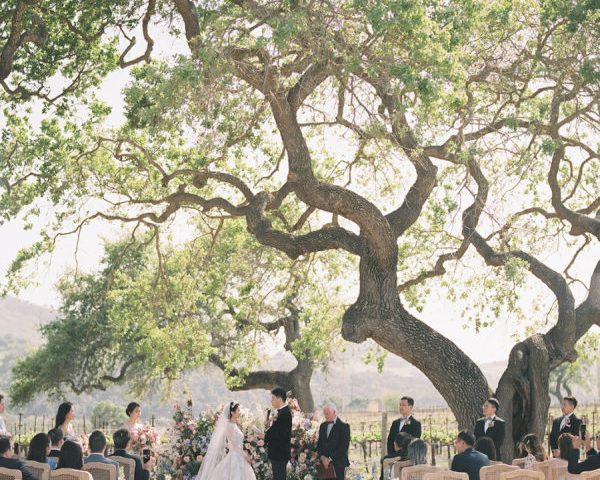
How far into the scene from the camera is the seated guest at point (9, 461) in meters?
9.75

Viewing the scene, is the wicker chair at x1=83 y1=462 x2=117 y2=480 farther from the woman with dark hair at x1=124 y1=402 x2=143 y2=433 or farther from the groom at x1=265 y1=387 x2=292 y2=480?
the groom at x1=265 y1=387 x2=292 y2=480

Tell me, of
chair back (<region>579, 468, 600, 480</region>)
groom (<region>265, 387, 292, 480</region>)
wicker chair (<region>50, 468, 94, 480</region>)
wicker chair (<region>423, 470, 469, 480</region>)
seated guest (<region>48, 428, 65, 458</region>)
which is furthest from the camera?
groom (<region>265, 387, 292, 480</region>)

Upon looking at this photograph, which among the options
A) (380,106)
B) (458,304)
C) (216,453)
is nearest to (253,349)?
(458,304)

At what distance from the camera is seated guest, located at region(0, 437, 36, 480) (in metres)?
9.75

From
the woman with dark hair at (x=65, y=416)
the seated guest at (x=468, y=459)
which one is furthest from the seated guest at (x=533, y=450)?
the woman with dark hair at (x=65, y=416)

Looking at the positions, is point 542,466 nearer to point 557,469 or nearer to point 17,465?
point 557,469

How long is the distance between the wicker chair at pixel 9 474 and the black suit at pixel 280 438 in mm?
5109

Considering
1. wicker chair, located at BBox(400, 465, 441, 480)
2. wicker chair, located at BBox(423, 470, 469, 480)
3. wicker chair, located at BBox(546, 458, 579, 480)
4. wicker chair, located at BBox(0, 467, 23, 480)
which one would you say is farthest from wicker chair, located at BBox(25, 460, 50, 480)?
wicker chair, located at BBox(546, 458, 579, 480)

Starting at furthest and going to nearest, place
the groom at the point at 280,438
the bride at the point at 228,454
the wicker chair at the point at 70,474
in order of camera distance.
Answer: the groom at the point at 280,438, the bride at the point at 228,454, the wicker chair at the point at 70,474

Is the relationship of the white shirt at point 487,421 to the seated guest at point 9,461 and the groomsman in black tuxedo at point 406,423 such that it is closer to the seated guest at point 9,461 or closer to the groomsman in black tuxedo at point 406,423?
→ the groomsman in black tuxedo at point 406,423

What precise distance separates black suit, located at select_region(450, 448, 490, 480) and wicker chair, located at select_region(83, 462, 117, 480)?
3575mm

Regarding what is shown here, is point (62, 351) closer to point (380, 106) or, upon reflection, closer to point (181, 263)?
point (181, 263)

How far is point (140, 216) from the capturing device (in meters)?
20.0

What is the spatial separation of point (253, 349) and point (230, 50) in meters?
11.6
